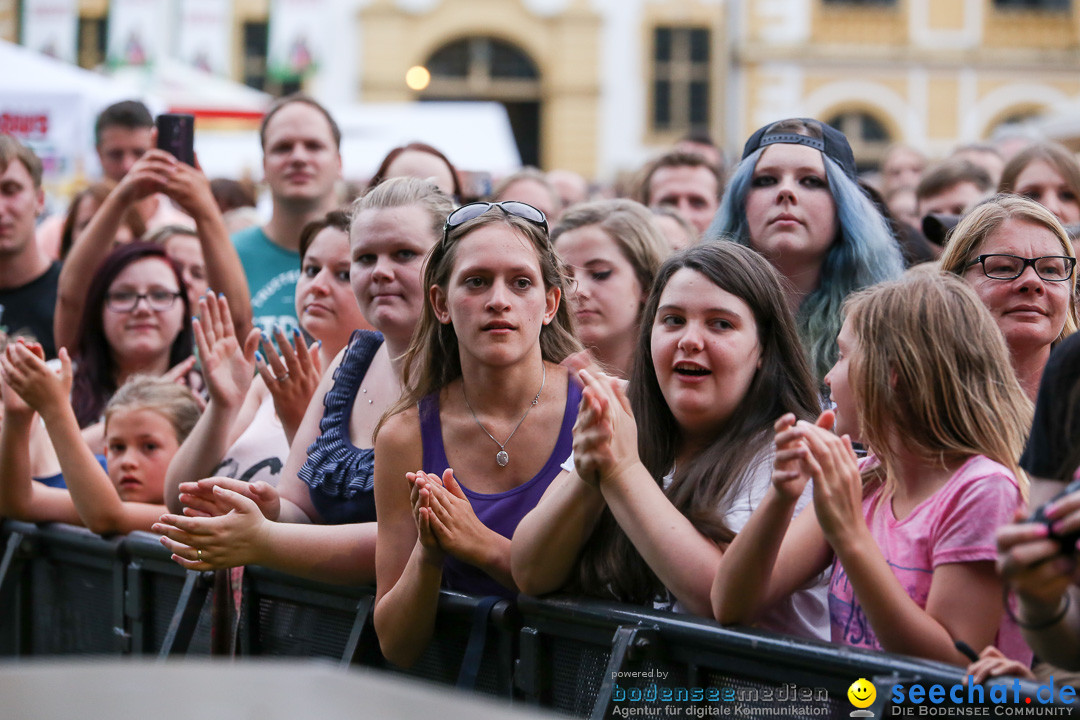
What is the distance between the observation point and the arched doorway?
29.6 meters

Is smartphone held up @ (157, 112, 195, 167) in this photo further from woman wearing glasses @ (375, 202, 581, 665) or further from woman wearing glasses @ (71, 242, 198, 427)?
woman wearing glasses @ (375, 202, 581, 665)

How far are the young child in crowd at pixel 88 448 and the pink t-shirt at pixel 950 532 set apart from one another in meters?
2.33

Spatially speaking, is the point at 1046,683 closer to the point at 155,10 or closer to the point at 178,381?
the point at 178,381

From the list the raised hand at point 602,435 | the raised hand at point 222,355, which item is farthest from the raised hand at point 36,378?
the raised hand at point 602,435

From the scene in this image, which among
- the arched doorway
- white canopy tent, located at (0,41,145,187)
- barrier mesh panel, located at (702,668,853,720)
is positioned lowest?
barrier mesh panel, located at (702,668,853,720)

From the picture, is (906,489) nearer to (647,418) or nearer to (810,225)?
(647,418)

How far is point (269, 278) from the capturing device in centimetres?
517

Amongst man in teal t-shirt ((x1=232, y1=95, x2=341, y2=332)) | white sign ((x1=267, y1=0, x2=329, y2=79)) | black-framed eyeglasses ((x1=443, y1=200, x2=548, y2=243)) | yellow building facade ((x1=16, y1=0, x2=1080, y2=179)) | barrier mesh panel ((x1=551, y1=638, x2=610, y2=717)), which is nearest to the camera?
barrier mesh panel ((x1=551, y1=638, x2=610, y2=717))

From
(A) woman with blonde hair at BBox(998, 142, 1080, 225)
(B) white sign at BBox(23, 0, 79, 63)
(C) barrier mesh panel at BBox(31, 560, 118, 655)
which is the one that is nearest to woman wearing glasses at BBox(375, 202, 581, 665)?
(C) barrier mesh panel at BBox(31, 560, 118, 655)

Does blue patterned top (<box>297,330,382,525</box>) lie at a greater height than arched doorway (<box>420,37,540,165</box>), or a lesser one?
lesser

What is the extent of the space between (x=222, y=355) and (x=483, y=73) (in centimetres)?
2649

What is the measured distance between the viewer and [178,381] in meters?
4.75

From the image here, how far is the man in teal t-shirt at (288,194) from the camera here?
5156mm

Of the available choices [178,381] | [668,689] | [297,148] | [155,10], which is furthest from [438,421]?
[155,10]
